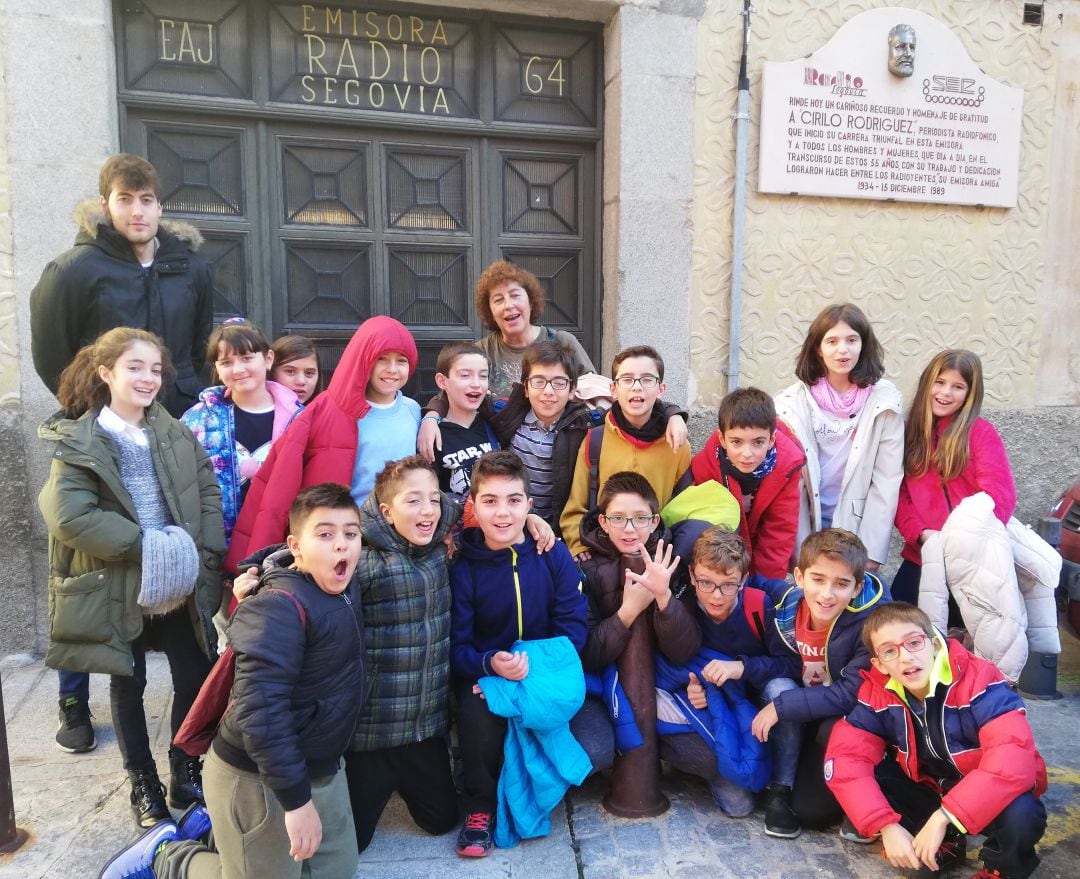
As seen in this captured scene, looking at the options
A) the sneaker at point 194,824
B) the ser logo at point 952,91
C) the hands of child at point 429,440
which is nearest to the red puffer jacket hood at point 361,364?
the hands of child at point 429,440

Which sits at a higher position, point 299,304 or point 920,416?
point 299,304

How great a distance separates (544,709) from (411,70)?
358 cm

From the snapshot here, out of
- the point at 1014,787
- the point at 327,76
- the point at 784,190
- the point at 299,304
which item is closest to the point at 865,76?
the point at 784,190

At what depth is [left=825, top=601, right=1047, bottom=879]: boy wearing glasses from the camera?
7.70 ft

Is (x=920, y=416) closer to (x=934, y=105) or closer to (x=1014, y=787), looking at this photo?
(x=1014, y=787)

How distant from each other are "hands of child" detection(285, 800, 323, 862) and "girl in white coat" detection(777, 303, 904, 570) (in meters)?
2.24

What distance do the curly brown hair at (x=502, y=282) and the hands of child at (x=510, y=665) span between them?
1.76 meters

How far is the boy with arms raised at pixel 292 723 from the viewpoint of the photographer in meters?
2.11

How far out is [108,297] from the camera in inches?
135

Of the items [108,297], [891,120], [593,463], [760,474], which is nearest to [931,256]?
[891,120]

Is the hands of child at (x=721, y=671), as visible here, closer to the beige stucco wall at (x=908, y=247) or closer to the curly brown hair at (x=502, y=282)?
the curly brown hair at (x=502, y=282)

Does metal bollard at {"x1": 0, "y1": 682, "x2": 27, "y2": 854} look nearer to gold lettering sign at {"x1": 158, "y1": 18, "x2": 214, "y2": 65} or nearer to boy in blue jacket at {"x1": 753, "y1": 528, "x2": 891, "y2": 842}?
boy in blue jacket at {"x1": 753, "y1": 528, "x2": 891, "y2": 842}

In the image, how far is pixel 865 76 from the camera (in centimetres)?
475

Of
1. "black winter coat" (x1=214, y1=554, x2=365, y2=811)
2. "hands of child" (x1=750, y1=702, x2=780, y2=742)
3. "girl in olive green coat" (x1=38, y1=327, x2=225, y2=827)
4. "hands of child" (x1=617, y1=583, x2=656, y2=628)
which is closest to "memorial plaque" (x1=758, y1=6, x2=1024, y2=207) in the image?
"hands of child" (x1=617, y1=583, x2=656, y2=628)
